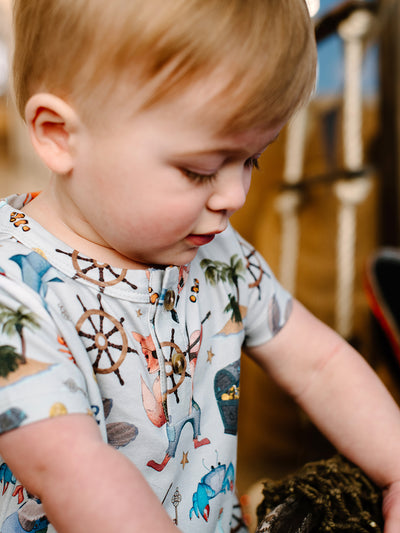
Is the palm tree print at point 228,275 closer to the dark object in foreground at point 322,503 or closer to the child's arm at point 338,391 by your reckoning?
the child's arm at point 338,391

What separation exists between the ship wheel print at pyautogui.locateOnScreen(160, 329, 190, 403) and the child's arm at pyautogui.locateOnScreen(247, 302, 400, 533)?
0.48 feet

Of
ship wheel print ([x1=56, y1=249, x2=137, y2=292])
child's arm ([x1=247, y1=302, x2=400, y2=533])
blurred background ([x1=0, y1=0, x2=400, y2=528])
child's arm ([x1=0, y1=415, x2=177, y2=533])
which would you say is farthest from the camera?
blurred background ([x1=0, y1=0, x2=400, y2=528])

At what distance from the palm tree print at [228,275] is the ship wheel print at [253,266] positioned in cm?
2

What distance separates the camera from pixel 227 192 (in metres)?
0.47

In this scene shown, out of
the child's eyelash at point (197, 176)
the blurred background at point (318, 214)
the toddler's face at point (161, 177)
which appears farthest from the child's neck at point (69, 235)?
the blurred background at point (318, 214)

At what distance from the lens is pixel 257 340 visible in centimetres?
64

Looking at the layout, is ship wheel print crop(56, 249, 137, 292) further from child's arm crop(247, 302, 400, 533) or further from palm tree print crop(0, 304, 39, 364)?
child's arm crop(247, 302, 400, 533)

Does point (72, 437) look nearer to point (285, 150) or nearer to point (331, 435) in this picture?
point (331, 435)

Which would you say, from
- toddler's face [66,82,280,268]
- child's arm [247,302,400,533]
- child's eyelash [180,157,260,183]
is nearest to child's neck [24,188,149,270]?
toddler's face [66,82,280,268]

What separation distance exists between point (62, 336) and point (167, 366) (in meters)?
0.12

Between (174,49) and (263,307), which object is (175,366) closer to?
(263,307)

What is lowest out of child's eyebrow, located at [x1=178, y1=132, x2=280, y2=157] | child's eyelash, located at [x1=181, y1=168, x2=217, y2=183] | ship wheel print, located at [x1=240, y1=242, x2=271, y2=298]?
ship wheel print, located at [x1=240, y1=242, x2=271, y2=298]

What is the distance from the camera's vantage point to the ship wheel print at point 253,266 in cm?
65

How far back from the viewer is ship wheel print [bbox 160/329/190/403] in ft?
1.69
